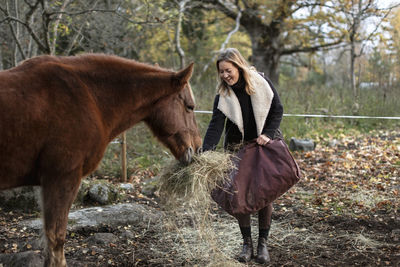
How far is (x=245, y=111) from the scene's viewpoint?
371 cm

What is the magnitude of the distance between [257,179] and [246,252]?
30.2 inches

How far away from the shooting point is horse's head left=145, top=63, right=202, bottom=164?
11.1 feet

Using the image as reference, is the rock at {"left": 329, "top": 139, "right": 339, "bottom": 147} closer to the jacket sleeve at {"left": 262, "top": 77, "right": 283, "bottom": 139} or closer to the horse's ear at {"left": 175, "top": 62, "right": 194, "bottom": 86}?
the jacket sleeve at {"left": 262, "top": 77, "right": 283, "bottom": 139}

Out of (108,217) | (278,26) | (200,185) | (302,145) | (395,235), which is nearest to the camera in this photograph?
(200,185)

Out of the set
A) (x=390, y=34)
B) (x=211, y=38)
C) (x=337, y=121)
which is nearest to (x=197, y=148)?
(x=337, y=121)

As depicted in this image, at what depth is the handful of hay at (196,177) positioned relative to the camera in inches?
135

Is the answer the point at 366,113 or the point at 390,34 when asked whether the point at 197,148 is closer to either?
the point at 366,113

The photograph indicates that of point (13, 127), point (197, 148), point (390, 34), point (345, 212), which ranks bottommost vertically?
point (345, 212)

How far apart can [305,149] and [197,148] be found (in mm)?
6122

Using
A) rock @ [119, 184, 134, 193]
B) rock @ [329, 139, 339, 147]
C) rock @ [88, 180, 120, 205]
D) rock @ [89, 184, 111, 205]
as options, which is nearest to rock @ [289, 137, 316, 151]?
rock @ [329, 139, 339, 147]

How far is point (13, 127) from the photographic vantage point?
2648 millimetres

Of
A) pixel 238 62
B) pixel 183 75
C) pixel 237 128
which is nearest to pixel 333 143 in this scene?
pixel 237 128

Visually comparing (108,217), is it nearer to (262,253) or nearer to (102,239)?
(102,239)

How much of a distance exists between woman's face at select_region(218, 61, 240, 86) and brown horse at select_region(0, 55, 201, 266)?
418mm
